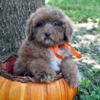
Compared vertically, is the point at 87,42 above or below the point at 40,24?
below

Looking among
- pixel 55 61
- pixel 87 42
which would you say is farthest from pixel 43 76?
pixel 87 42

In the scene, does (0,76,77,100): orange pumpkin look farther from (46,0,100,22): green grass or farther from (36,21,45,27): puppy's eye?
(46,0,100,22): green grass

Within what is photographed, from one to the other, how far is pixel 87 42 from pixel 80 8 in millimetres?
3018

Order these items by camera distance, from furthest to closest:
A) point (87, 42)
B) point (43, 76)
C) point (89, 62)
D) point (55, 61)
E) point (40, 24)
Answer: point (87, 42)
point (89, 62)
point (55, 61)
point (40, 24)
point (43, 76)

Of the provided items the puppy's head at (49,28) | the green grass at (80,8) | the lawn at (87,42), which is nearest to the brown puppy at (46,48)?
the puppy's head at (49,28)

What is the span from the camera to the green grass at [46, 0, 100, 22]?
8469 mm

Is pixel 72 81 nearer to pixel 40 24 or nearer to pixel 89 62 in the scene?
pixel 40 24

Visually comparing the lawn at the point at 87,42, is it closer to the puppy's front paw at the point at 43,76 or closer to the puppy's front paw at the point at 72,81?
the puppy's front paw at the point at 72,81

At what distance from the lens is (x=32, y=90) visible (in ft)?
11.6

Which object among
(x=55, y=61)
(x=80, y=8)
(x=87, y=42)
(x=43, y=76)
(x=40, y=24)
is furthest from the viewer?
(x=80, y=8)

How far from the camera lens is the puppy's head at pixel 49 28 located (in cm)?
354

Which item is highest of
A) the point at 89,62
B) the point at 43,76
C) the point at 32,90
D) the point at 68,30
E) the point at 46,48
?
the point at 68,30

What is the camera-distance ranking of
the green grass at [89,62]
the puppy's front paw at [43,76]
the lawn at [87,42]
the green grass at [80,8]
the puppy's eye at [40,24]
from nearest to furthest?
the puppy's front paw at [43,76]
the puppy's eye at [40,24]
the green grass at [89,62]
the lawn at [87,42]
the green grass at [80,8]

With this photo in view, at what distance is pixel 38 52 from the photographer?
3693 mm
